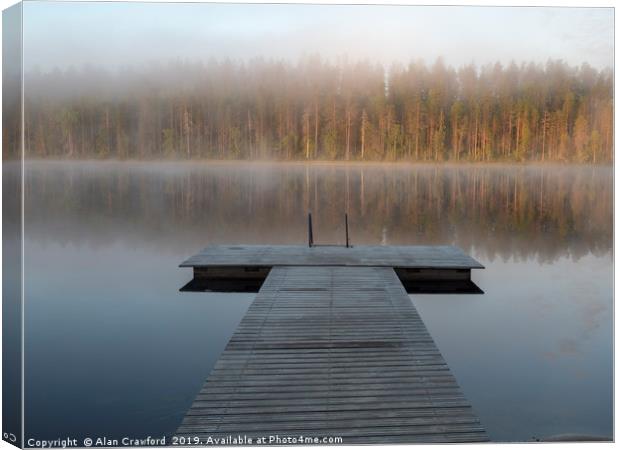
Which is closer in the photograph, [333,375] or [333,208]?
[333,375]

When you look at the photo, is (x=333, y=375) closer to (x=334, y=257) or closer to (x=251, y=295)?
(x=251, y=295)

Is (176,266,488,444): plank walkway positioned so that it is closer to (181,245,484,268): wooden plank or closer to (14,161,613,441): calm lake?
(14,161,613,441): calm lake

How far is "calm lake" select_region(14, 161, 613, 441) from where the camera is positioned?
584 centimetres

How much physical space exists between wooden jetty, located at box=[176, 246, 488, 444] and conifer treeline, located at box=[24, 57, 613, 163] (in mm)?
3442

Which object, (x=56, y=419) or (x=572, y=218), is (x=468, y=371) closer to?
(x=56, y=419)

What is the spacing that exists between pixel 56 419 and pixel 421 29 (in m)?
4.59

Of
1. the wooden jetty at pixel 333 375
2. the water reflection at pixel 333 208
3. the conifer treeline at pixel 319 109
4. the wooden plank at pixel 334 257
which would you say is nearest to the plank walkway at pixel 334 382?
the wooden jetty at pixel 333 375

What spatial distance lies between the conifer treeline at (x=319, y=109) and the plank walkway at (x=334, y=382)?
12.5ft

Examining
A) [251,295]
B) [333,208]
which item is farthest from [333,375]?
[333,208]

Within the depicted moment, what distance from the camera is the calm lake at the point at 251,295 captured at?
5.84m

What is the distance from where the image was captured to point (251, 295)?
966 centimetres

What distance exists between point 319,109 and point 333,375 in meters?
15.2

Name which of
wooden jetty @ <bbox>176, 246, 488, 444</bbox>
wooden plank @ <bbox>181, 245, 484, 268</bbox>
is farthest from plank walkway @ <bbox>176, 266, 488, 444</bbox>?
wooden plank @ <bbox>181, 245, 484, 268</bbox>

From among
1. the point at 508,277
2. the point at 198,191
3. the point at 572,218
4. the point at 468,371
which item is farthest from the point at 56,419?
the point at 198,191
